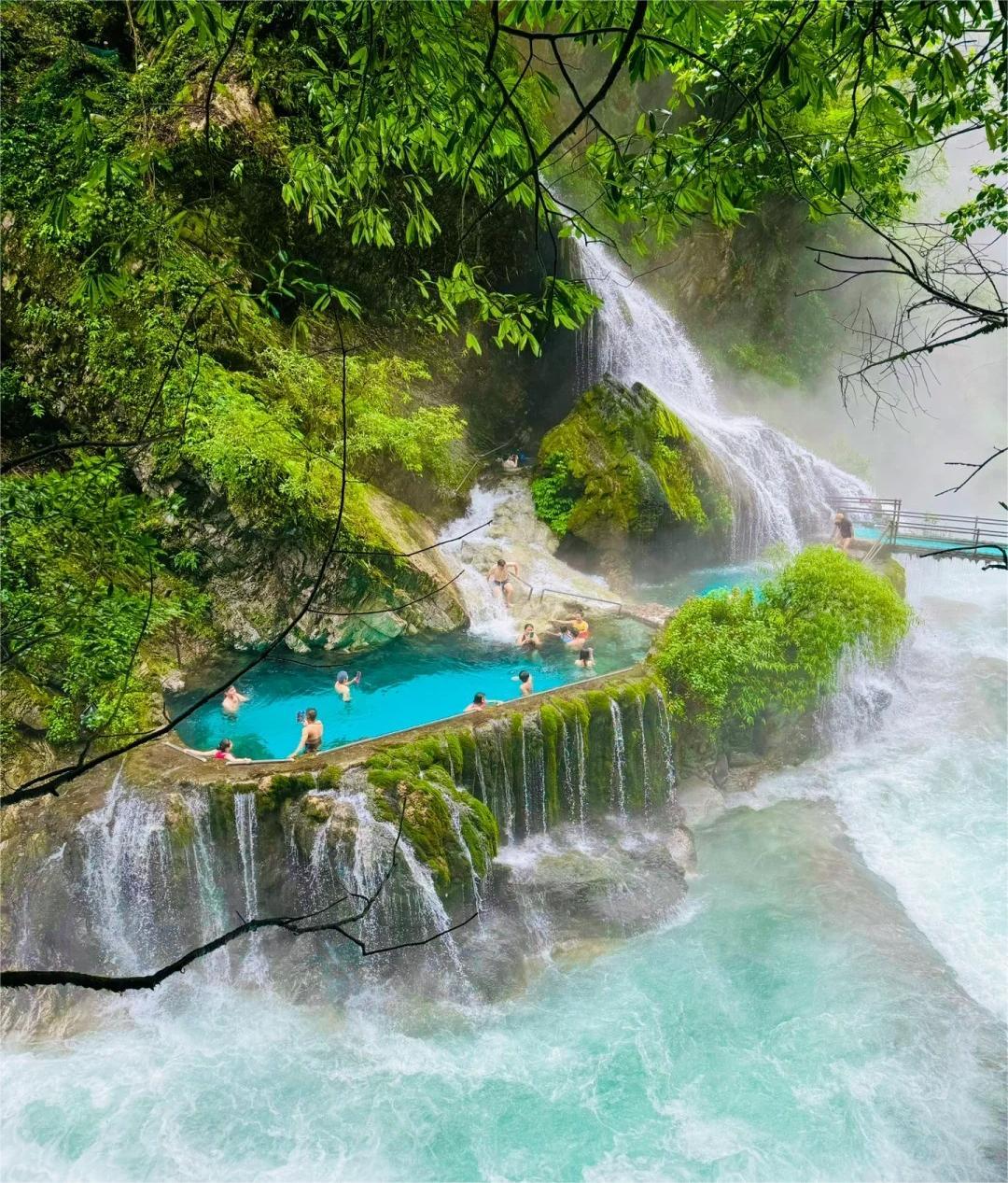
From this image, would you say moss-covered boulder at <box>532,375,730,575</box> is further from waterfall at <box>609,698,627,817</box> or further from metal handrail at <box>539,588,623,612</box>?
waterfall at <box>609,698,627,817</box>

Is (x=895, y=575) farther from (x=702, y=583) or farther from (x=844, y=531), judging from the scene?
(x=702, y=583)

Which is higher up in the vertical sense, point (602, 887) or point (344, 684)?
point (344, 684)

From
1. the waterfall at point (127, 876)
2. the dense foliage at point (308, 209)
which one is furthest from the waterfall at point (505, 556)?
the waterfall at point (127, 876)

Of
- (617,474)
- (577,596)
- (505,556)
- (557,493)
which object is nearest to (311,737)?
(577,596)

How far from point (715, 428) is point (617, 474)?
5.00 metres

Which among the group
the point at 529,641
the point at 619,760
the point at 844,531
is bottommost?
the point at 619,760

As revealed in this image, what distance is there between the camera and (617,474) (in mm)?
13852

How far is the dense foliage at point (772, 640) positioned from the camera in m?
9.76

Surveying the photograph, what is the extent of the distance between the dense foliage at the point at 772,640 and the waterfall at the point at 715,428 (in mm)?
4800

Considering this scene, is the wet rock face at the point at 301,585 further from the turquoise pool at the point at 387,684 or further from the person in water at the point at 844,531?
the person in water at the point at 844,531

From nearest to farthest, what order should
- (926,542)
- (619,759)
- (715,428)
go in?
(619,759)
(926,542)
(715,428)

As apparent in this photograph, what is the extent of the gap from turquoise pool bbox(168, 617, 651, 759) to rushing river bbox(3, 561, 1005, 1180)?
2.37 metres

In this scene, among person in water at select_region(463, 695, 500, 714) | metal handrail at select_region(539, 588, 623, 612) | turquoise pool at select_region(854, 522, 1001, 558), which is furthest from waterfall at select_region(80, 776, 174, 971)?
turquoise pool at select_region(854, 522, 1001, 558)

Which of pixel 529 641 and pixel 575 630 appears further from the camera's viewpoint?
pixel 575 630
